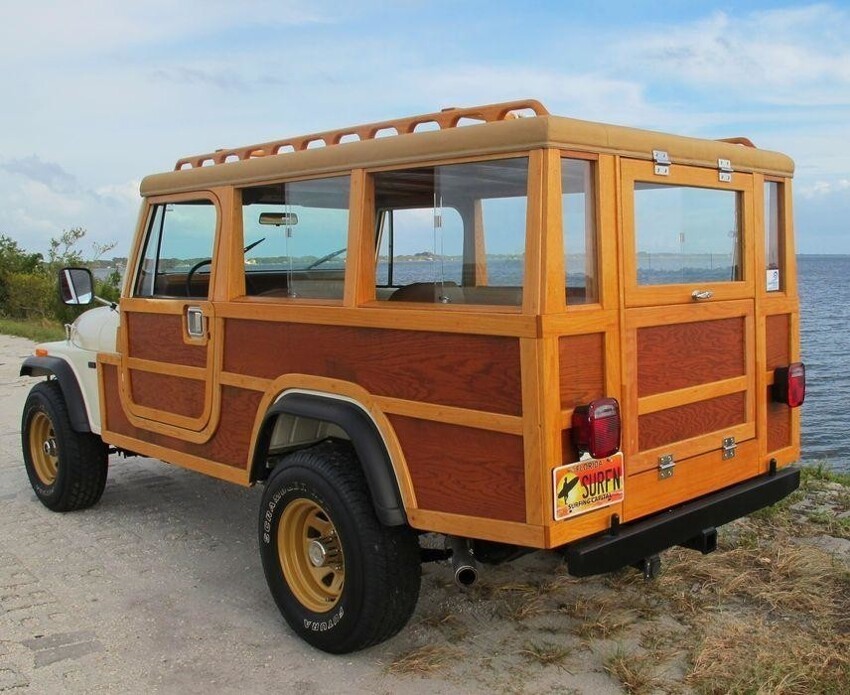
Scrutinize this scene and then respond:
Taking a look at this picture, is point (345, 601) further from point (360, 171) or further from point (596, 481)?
point (360, 171)

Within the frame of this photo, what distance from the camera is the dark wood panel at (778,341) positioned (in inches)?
161

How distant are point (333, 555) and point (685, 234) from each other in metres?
2.03

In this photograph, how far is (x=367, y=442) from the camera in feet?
11.5

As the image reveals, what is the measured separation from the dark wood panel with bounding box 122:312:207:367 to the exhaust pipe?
5.59ft

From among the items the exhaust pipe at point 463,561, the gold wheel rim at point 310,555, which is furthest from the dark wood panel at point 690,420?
the gold wheel rim at point 310,555

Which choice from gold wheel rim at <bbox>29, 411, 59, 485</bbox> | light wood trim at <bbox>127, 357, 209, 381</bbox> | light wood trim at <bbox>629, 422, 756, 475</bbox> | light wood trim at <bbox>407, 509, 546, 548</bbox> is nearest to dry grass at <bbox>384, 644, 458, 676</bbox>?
light wood trim at <bbox>407, 509, 546, 548</bbox>

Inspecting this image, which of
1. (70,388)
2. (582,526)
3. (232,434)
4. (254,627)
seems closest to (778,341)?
(582,526)

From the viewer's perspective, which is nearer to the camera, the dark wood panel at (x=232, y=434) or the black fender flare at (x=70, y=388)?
the dark wood panel at (x=232, y=434)

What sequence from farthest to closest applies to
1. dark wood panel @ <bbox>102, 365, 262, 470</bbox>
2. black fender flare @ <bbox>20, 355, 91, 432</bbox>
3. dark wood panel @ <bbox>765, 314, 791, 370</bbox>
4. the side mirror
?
black fender flare @ <bbox>20, 355, 91, 432</bbox> → the side mirror → dark wood panel @ <bbox>102, 365, 262, 470</bbox> → dark wood panel @ <bbox>765, 314, 791, 370</bbox>

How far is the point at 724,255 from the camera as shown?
392 centimetres

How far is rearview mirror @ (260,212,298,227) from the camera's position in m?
4.13

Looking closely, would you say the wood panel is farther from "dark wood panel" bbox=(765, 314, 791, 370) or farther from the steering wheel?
the steering wheel

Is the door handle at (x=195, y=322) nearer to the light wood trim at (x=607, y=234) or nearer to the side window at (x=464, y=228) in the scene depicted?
the side window at (x=464, y=228)

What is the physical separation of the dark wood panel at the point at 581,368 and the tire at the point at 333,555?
947mm
